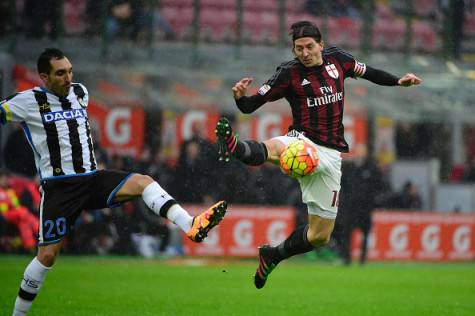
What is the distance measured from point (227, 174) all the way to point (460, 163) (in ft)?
25.7

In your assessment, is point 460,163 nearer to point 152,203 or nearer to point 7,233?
point 7,233

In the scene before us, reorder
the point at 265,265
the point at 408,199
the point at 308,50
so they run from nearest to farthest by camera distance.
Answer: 1. the point at 308,50
2. the point at 265,265
3. the point at 408,199

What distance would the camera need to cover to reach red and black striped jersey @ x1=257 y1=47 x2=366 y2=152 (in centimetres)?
892

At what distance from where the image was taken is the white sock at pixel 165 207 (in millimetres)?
7701

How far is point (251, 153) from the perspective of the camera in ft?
27.3

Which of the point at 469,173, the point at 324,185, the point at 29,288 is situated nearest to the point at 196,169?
the point at 469,173

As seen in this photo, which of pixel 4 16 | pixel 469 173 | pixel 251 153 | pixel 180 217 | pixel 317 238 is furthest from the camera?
pixel 469 173

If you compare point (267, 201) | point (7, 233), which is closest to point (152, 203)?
point (7, 233)

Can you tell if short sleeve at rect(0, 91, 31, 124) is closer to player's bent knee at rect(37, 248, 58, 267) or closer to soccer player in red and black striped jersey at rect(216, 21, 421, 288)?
player's bent knee at rect(37, 248, 58, 267)

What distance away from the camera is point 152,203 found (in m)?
7.87

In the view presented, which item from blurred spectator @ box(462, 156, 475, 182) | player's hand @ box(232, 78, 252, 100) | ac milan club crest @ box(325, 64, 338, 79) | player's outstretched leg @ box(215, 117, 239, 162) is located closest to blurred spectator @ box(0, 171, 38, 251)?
ac milan club crest @ box(325, 64, 338, 79)

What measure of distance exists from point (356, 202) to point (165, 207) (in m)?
9.51

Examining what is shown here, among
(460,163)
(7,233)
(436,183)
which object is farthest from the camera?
(460,163)

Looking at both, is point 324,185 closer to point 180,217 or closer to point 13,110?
point 180,217
